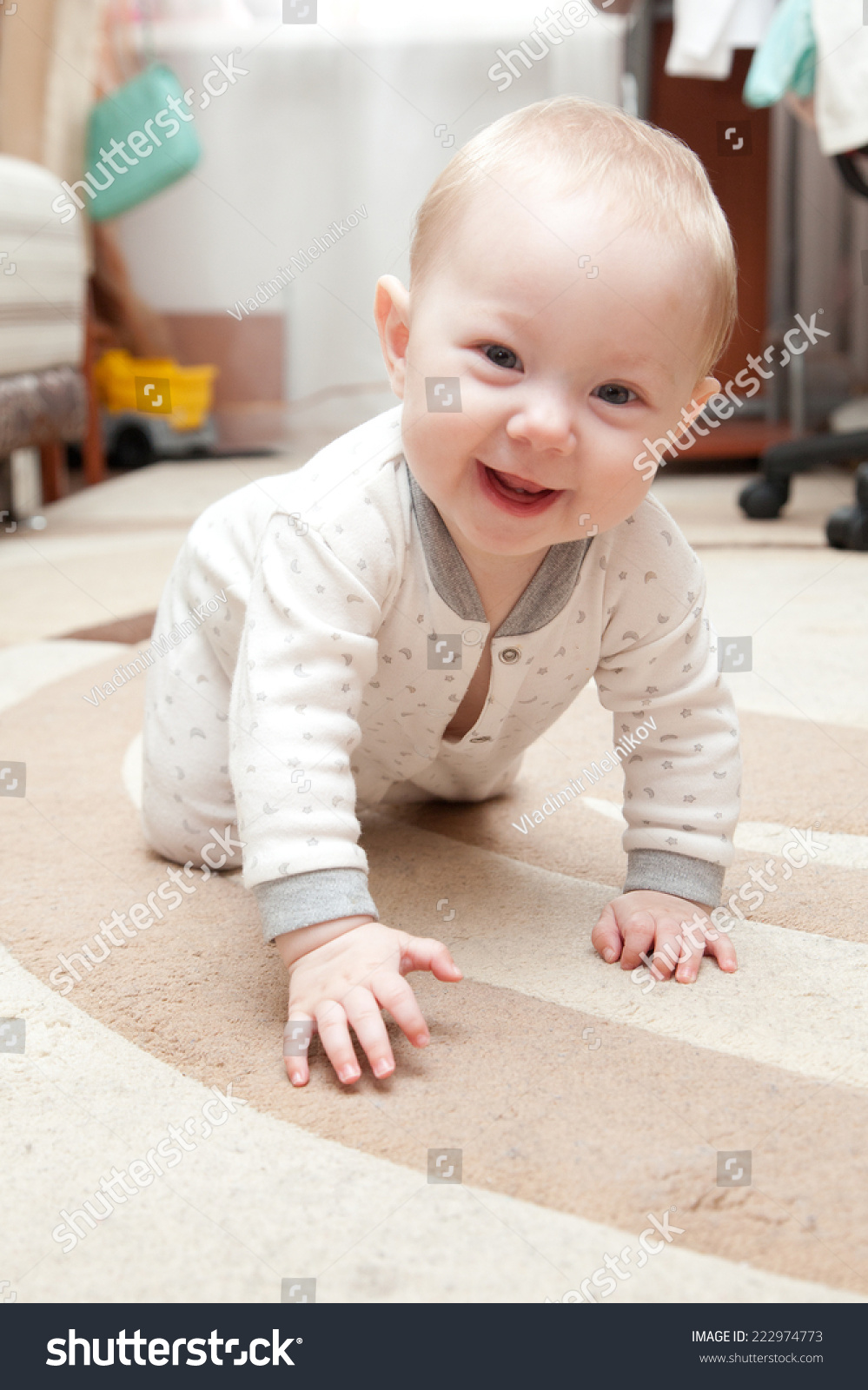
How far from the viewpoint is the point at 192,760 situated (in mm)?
792

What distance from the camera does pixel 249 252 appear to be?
9.43ft

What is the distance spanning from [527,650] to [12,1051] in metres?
0.33

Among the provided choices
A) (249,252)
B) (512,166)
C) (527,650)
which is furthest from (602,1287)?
(249,252)

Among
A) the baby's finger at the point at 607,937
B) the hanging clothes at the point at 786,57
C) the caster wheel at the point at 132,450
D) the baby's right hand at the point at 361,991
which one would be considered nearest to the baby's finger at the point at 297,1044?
the baby's right hand at the point at 361,991

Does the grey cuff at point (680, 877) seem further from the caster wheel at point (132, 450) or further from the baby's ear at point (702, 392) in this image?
the caster wheel at point (132, 450)

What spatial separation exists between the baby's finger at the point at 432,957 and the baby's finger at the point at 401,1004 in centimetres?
2

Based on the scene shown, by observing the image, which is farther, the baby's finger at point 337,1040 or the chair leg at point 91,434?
the chair leg at point 91,434

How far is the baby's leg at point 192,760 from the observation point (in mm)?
791

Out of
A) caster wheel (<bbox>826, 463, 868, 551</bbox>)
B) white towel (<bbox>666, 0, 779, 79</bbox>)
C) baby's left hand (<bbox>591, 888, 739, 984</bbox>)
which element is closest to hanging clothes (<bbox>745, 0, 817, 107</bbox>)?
white towel (<bbox>666, 0, 779, 79</bbox>)

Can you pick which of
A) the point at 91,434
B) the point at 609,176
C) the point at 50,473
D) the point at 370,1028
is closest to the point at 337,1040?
the point at 370,1028

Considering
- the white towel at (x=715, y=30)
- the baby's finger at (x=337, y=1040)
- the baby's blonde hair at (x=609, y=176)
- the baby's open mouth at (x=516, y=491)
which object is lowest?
the baby's finger at (x=337, y=1040)

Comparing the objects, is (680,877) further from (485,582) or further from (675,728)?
(485,582)

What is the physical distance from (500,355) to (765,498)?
1440mm

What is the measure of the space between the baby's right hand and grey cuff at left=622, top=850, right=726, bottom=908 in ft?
0.53
